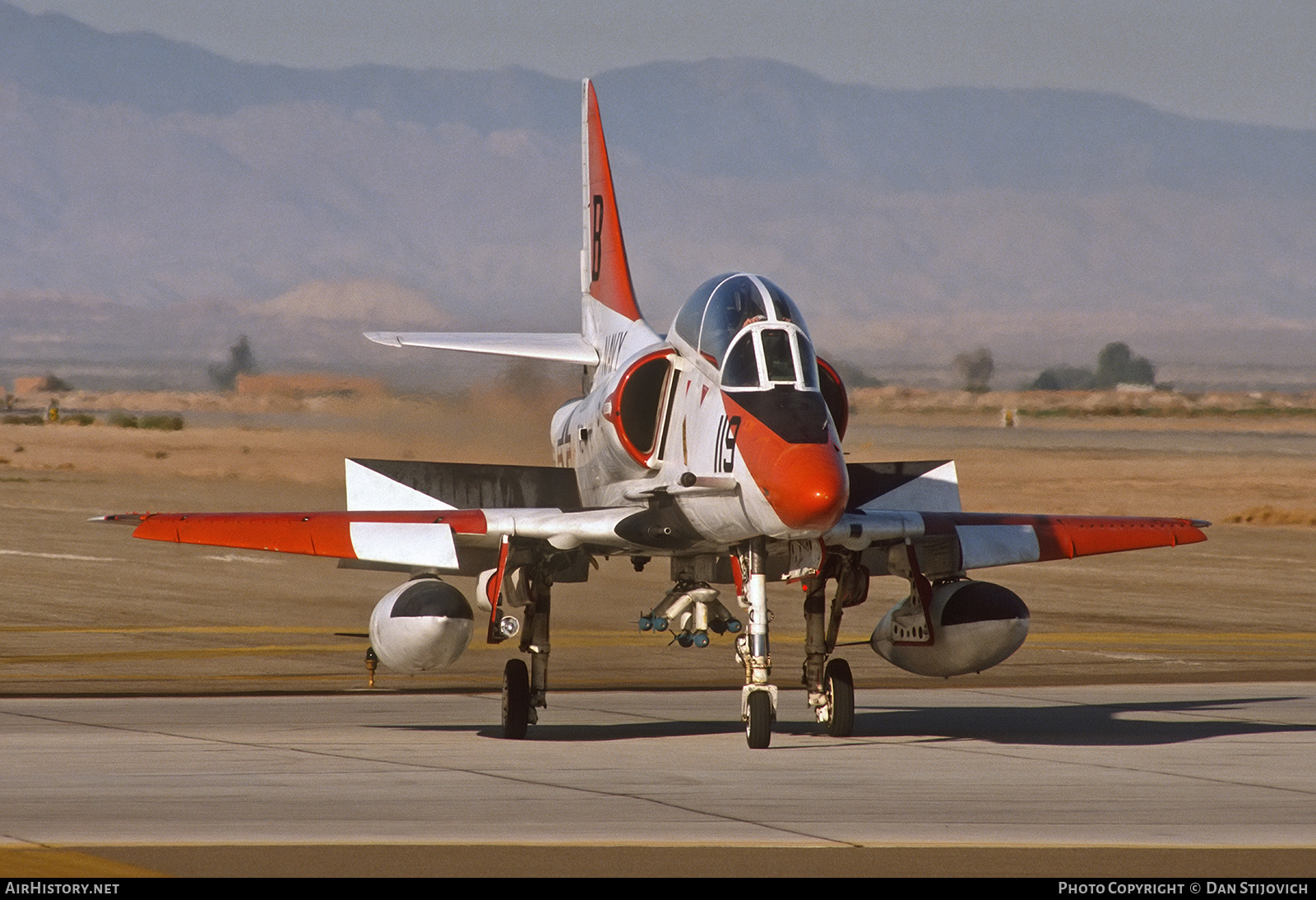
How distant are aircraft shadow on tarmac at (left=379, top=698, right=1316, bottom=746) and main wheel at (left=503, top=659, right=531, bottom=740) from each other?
28 centimetres

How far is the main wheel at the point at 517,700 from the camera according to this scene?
643 inches

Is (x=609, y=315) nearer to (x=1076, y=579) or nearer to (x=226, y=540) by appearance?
(x=226, y=540)

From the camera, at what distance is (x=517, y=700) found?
16344mm

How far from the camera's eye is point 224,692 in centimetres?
2069

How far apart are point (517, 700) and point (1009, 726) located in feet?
16.4

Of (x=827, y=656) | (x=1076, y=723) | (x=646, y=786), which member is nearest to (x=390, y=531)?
(x=646, y=786)

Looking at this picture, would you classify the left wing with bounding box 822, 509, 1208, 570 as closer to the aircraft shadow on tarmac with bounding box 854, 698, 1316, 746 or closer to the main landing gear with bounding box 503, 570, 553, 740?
the aircraft shadow on tarmac with bounding box 854, 698, 1316, 746

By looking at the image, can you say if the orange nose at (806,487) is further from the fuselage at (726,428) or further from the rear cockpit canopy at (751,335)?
the rear cockpit canopy at (751,335)

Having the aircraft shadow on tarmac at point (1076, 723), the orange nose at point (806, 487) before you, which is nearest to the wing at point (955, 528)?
the orange nose at point (806, 487)

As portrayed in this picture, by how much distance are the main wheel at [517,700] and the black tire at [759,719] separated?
2.62 metres

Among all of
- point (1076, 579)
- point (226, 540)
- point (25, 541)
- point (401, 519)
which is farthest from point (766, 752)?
point (25, 541)

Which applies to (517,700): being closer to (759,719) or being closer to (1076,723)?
(759,719)

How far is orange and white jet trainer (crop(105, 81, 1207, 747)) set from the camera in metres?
14.3

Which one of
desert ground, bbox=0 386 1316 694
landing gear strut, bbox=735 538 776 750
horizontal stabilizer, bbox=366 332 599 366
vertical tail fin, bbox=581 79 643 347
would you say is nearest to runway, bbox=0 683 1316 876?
landing gear strut, bbox=735 538 776 750
